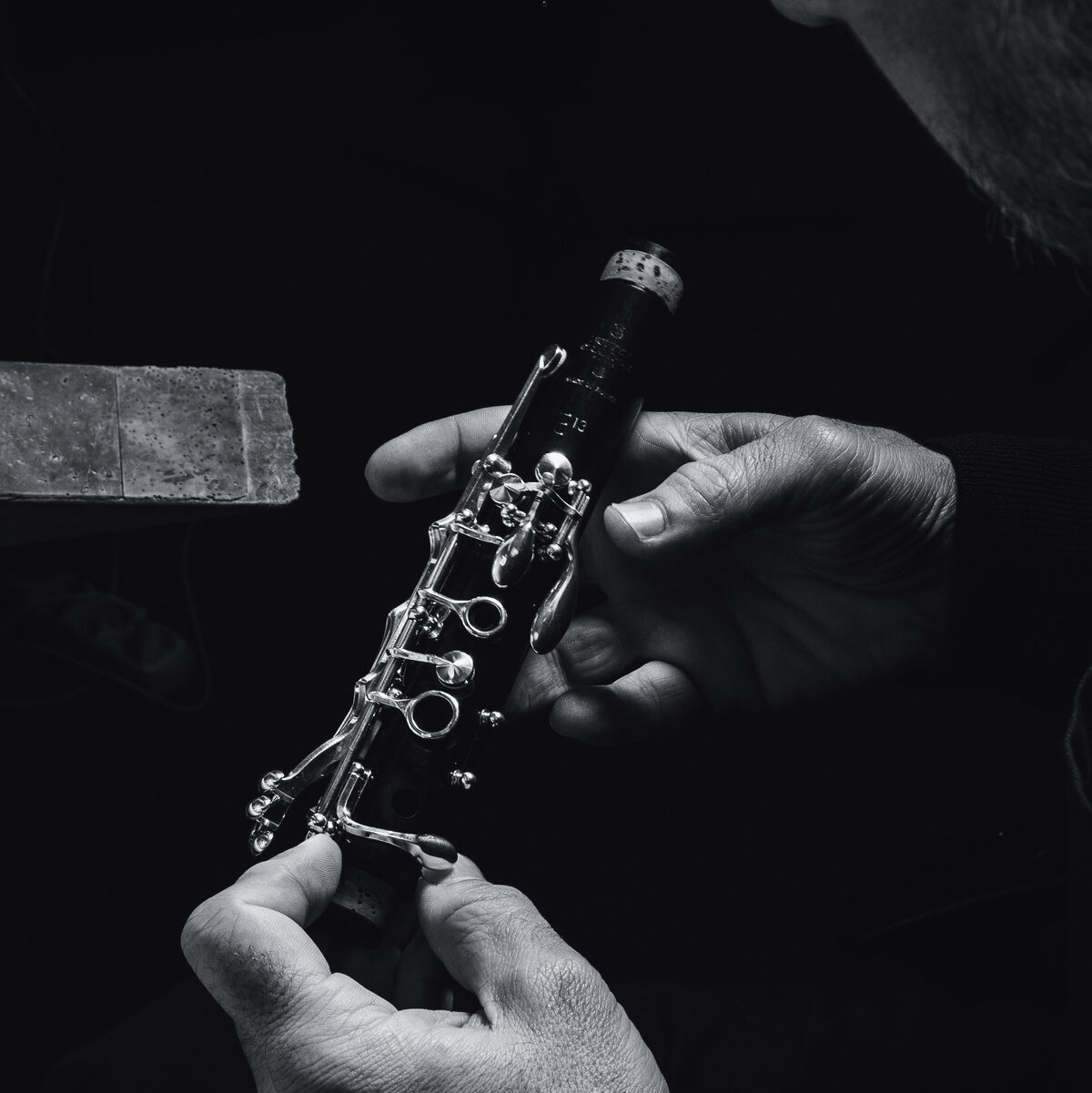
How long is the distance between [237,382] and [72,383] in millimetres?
170

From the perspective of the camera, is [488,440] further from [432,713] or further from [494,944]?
[494,944]

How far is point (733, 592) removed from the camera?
1340 millimetres

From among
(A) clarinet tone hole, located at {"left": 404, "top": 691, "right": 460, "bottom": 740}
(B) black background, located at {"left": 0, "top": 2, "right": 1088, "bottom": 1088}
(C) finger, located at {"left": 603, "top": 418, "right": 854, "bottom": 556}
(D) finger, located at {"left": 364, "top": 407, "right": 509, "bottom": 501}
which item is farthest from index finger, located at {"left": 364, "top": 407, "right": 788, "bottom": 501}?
(B) black background, located at {"left": 0, "top": 2, "right": 1088, "bottom": 1088}

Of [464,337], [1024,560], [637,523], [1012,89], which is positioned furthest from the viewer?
[464,337]

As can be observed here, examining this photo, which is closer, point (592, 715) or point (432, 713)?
point (432, 713)

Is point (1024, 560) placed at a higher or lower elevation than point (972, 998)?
higher

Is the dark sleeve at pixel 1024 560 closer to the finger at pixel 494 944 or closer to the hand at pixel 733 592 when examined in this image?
the hand at pixel 733 592

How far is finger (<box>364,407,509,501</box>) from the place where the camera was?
1.29 m

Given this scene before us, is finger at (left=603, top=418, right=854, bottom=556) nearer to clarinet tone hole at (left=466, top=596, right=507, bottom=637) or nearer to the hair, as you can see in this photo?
clarinet tone hole at (left=466, top=596, right=507, bottom=637)

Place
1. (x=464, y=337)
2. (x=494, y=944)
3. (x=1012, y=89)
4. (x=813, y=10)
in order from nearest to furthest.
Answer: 1. (x=1012, y=89)
2. (x=813, y=10)
3. (x=494, y=944)
4. (x=464, y=337)

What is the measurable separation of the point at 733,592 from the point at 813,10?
0.67m

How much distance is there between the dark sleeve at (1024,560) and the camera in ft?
3.85

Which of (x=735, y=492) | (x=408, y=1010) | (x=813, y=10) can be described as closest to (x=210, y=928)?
(x=408, y=1010)

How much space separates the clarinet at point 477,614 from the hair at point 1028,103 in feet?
1.41
